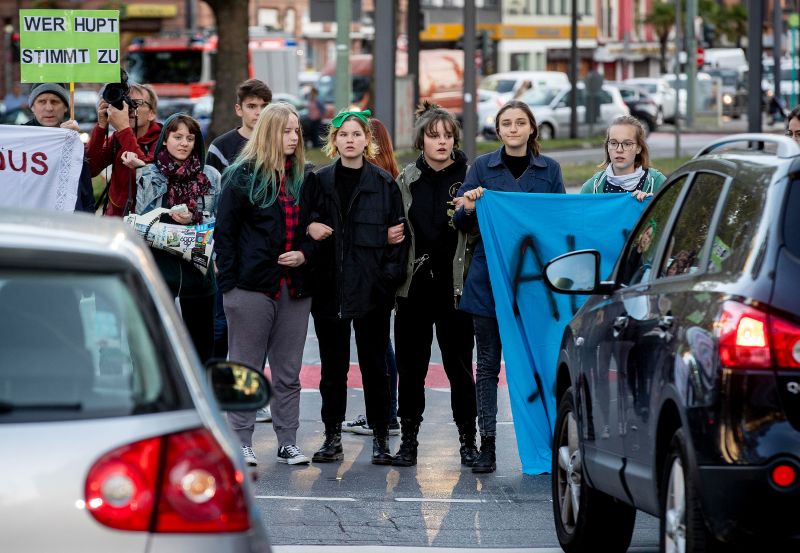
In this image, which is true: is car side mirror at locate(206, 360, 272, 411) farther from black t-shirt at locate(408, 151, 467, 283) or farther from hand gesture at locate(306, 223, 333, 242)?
black t-shirt at locate(408, 151, 467, 283)

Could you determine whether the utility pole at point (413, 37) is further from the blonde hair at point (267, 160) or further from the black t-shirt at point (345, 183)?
the blonde hair at point (267, 160)

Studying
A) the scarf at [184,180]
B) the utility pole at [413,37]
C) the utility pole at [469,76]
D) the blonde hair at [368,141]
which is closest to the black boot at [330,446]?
the scarf at [184,180]

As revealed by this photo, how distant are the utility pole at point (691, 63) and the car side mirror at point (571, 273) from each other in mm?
44926

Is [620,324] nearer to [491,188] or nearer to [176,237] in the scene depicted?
[491,188]

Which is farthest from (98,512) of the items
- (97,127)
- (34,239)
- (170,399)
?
(97,127)

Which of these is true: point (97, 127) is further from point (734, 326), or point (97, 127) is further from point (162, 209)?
point (734, 326)

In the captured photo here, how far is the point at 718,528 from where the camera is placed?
4793 mm

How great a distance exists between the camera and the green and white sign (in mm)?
10727

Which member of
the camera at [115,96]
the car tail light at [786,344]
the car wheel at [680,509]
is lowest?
the car wheel at [680,509]

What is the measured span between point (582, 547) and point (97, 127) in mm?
4608

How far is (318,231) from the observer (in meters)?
8.78

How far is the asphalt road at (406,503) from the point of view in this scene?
7129mm

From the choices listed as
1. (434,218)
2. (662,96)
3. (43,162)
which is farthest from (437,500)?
(662,96)

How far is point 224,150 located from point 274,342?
6.11 feet
